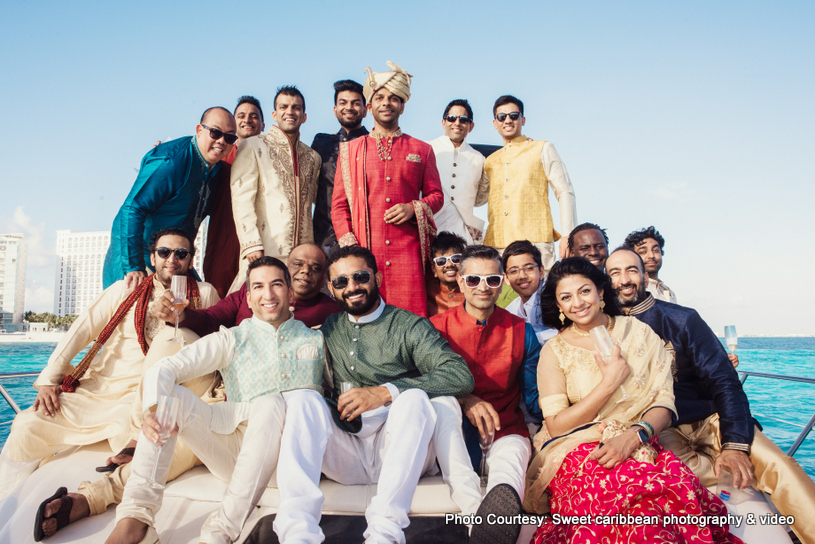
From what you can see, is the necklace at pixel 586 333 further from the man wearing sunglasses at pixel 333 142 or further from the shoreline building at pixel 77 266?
the shoreline building at pixel 77 266

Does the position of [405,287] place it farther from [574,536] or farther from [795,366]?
[795,366]

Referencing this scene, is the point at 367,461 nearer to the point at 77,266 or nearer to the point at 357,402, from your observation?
the point at 357,402

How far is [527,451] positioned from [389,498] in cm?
112

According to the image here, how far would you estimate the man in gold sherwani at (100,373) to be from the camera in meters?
3.69

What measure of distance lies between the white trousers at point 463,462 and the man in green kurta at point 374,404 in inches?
4.9

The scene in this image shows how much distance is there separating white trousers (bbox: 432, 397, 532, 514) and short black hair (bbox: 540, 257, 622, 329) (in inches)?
34.8

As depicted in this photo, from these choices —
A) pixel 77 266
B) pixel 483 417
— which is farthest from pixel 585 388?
pixel 77 266

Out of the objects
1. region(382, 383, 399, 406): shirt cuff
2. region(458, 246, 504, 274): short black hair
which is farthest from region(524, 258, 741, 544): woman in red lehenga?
region(382, 383, 399, 406): shirt cuff

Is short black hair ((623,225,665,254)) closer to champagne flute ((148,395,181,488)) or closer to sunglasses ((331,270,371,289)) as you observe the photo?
sunglasses ((331,270,371,289))

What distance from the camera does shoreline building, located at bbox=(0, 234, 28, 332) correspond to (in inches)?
3499

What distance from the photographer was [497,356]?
3.63m

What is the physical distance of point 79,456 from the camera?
373 cm

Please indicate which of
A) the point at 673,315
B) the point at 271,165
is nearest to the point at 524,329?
the point at 673,315

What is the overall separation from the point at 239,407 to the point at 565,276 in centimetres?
220
